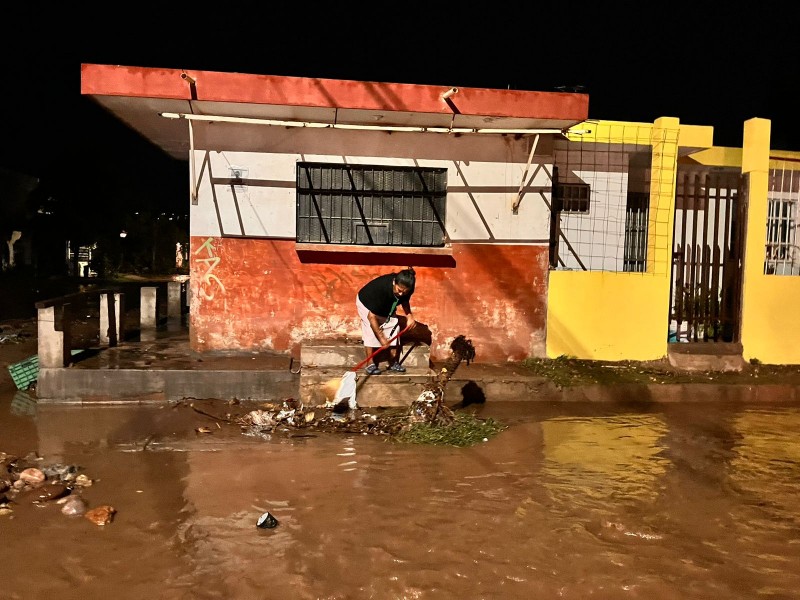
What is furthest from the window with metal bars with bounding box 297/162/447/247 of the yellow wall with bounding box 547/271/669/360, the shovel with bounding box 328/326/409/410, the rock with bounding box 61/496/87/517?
the rock with bounding box 61/496/87/517

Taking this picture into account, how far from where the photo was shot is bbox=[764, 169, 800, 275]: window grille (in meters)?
11.1

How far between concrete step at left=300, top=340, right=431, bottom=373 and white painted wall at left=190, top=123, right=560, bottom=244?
68.8 inches

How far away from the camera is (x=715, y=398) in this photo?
849 centimetres

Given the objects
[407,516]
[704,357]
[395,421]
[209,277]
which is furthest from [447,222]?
[407,516]

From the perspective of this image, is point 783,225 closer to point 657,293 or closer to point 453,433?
point 657,293

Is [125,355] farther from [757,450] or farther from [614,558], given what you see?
[757,450]

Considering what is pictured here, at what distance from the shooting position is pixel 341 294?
8.66 meters

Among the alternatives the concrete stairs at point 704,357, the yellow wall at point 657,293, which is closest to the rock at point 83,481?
the yellow wall at point 657,293

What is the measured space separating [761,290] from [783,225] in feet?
8.75

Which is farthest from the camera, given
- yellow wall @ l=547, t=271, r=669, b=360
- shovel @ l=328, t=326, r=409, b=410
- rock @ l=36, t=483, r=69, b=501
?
yellow wall @ l=547, t=271, r=669, b=360

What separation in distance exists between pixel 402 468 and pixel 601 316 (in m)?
4.82

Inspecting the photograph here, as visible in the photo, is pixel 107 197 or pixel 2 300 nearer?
pixel 2 300

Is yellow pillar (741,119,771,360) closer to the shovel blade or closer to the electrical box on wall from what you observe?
the shovel blade

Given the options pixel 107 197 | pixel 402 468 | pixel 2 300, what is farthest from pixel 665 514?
pixel 107 197
